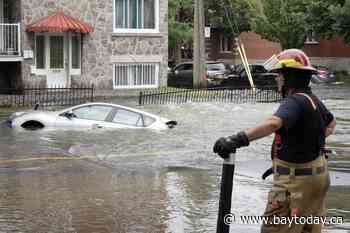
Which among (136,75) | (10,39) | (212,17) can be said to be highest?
(212,17)

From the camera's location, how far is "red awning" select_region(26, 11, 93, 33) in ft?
106

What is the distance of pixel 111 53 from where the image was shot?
115 ft

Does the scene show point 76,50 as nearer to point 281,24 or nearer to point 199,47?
point 199,47

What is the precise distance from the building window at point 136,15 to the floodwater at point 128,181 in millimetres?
14725

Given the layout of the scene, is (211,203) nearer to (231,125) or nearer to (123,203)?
(123,203)

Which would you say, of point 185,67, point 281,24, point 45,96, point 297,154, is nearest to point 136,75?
point 45,96

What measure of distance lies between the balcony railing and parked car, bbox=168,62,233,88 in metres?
12.1

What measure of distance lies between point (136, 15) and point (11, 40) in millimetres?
6253

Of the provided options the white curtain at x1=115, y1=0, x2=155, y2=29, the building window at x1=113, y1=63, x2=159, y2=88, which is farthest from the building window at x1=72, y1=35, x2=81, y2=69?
the white curtain at x1=115, y1=0, x2=155, y2=29

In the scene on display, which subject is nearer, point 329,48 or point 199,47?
point 199,47

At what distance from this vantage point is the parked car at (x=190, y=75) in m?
42.8

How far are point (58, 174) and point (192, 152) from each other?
4.30 m

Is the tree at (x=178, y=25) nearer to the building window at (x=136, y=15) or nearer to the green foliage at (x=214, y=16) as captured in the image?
the green foliage at (x=214, y=16)

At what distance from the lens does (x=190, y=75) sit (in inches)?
1716
